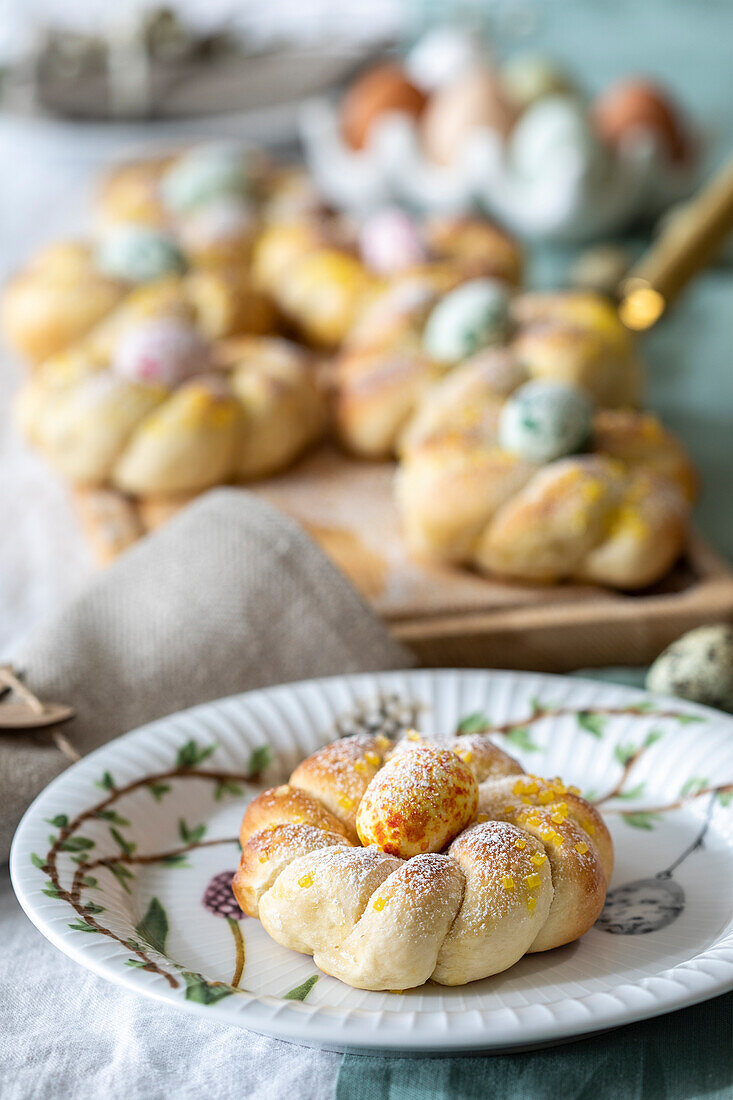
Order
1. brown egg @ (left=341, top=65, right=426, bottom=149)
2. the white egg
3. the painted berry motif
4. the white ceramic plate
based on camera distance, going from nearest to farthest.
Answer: the white ceramic plate
the painted berry motif
the white egg
brown egg @ (left=341, top=65, right=426, bottom=149)

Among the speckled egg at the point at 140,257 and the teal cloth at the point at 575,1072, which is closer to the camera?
the teal cloth at the point at 575,1072

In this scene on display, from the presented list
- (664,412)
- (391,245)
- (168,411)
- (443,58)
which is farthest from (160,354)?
(443,58)

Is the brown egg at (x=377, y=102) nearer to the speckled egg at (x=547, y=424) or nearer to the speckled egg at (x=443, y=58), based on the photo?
the speckled egg at (x=443, y=58)

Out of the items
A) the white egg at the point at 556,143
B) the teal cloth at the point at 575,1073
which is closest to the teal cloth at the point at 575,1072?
the teal cloth at the point at 575,1073

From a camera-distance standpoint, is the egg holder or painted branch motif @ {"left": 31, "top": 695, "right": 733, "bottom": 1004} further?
the egg holder

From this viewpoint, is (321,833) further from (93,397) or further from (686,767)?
(93,397)

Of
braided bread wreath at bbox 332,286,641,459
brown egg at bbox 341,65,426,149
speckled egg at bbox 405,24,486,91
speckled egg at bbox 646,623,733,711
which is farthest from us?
speckled egg at bbox 405,24,486,91

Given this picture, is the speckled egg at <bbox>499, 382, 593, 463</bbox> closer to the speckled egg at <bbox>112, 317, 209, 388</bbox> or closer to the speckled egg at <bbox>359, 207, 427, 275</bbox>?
the speckled egg at <bbox>112, 317, 209, 388</bbox>

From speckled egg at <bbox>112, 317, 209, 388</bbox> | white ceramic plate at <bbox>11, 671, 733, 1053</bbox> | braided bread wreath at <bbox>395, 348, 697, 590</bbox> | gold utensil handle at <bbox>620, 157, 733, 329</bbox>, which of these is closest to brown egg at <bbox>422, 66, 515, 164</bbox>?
gold utensil handle at <bbox>620, 157, 733, 329</bbox>
